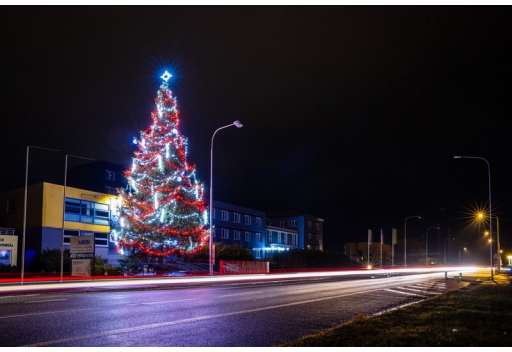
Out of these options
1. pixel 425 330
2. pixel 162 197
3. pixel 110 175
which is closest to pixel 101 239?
pixel 110 175

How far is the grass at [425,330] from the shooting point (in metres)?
8.38

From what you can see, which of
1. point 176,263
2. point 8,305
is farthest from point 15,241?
point 8,305

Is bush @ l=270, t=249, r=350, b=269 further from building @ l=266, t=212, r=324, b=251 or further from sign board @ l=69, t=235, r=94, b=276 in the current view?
sign board @ l=69, t=235, r=94, b=276

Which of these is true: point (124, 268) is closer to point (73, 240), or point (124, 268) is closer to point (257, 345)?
point (73, 240)

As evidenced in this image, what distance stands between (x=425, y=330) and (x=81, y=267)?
2530 cm

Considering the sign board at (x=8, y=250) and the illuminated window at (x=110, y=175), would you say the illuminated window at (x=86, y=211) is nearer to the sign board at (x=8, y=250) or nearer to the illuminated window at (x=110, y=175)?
the sign board at (x=8, y=250)

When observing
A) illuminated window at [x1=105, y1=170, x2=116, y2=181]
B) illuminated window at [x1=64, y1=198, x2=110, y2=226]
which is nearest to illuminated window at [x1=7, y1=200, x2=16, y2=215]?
illuminated window at [x1=64, y1=198, x2=110, y2=226]

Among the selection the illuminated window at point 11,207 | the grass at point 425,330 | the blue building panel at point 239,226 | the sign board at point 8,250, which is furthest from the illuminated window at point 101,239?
the grass at point 425,330

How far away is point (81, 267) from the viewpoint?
31062mm

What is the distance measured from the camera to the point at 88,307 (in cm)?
1425

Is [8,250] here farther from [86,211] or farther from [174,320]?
[174,320]

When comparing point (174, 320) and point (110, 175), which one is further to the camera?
point (110, 175)

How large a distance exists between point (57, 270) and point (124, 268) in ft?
18.5

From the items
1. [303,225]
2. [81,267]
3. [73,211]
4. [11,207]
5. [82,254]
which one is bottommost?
[81,267]
